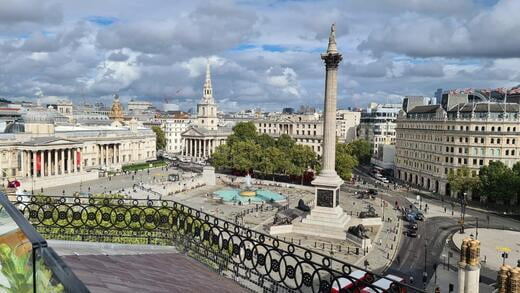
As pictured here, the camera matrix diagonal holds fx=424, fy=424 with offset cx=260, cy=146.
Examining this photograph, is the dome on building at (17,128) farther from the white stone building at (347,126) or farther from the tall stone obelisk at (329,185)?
the white stone building at (347,126)

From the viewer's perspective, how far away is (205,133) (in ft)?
410

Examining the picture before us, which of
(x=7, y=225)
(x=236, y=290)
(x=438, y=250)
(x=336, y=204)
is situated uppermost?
(x=7, y=225)

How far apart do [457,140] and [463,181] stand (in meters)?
8.73

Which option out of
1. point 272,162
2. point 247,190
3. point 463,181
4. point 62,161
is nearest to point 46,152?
point 62,161

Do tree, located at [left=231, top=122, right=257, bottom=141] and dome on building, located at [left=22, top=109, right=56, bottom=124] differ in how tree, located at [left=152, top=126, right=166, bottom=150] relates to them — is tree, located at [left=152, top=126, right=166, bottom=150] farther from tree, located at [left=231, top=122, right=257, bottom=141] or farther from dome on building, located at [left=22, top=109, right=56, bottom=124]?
dome on building, located at [left=22, top=109, right=56, bottom=124]

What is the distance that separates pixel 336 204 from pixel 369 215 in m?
6.49

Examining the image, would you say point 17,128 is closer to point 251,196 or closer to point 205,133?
point 251,196

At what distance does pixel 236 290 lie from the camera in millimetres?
10633

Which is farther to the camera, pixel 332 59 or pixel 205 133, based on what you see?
pixel 205 133

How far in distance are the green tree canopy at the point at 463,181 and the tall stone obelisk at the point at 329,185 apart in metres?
28.2

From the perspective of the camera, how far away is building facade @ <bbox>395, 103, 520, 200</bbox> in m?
68.1

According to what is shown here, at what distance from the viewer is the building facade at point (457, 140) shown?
223ft

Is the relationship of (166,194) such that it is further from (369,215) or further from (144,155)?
(144,155)

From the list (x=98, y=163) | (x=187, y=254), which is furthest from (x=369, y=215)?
(x=98, y=163)
